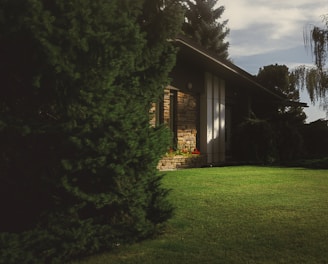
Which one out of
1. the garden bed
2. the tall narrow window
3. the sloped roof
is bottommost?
the garden bed

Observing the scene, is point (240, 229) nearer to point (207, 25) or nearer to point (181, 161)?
point (181, 161)

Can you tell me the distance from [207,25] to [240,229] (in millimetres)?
38171

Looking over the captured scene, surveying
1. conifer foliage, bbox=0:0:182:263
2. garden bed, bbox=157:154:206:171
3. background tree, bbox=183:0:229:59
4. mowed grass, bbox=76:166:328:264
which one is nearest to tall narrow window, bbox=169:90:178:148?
garden bed, bbox=157:154:206:171

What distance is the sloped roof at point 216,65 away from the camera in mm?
13383

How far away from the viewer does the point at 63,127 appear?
11.8ft

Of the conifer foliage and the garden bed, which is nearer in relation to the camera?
the conifer foliage

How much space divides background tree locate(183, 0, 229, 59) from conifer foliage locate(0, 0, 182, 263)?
37795 millimetres

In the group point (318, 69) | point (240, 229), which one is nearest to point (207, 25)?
point (318, 69)

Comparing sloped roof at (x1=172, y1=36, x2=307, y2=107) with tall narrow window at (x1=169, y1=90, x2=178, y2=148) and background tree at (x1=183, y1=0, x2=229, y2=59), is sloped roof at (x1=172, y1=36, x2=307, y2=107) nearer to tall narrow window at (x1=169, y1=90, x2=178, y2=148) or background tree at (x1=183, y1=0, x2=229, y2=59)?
tall narrow window at (x1=169, y1=90, x2=178, y2=148)

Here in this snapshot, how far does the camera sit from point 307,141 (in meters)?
20.1

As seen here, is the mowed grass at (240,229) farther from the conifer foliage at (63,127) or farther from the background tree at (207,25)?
the background tree at (207,25)

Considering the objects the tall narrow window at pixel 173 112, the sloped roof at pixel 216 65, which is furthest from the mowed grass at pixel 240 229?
the sloped roof at pixel 216 65

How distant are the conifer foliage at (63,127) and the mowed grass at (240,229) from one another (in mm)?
421

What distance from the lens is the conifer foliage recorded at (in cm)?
346
